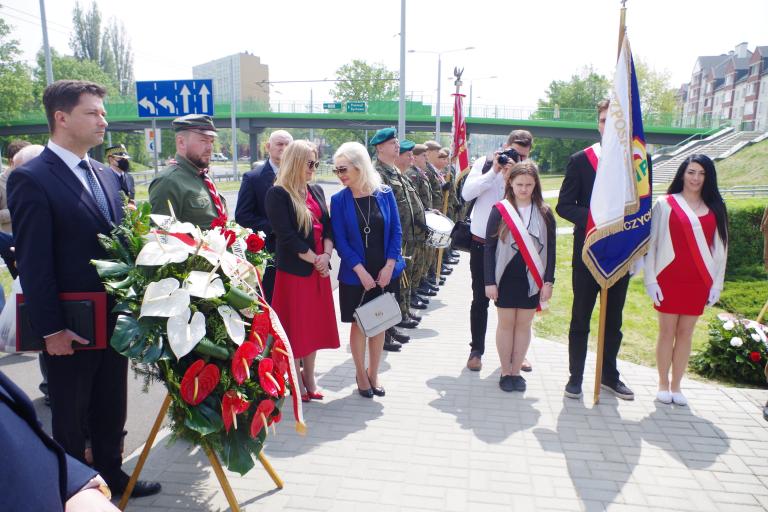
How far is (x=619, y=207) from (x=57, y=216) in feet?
12.5

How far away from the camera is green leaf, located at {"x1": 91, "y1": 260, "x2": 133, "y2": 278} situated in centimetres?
265

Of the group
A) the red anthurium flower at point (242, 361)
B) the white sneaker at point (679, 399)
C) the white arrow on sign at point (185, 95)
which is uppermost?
the white arrow on sign at point (185, 95)

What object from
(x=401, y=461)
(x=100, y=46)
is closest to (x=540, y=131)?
(x=401, y=461)

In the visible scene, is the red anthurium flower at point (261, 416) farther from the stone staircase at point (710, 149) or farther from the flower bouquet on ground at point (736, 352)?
the stone staircase at point (710, 149)

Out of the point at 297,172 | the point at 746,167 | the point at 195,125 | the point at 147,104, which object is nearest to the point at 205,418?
the point at 195,125

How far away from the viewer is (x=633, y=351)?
20.5ft

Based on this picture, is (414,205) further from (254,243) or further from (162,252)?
(162,252)

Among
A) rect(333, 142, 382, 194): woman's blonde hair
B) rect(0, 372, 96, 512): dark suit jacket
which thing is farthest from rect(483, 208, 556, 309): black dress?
rect(0, 372, 96, 512): dark suit jacket

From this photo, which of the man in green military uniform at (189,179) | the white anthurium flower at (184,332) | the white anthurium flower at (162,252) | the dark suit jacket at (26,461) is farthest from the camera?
the man in green military uniform at (189,179)

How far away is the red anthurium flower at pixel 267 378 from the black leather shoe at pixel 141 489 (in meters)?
1.13

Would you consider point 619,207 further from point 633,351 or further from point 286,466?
point 286,466

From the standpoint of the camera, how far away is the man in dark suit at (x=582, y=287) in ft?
15.5

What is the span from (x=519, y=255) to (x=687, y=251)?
131cm

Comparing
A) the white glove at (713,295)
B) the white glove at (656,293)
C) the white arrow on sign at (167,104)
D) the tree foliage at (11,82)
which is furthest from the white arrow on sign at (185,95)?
the tree foliage at (11,82)
